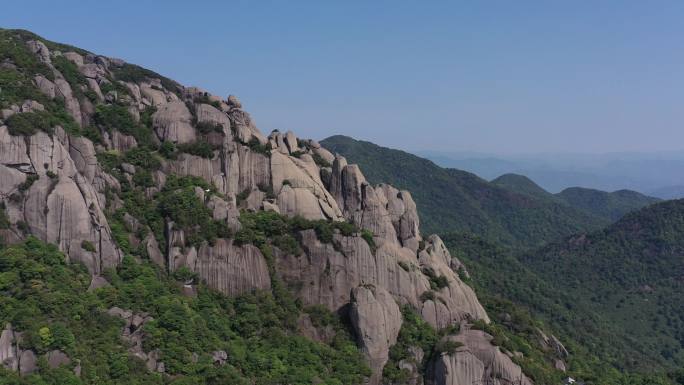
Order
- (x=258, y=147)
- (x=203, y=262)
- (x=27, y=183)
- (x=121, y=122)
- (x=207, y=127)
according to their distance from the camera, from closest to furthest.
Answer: (x=27, y=183) → (x=203, y=262) → (x=121, y=122) → (x=207, y=127) → (x=258, y=147)

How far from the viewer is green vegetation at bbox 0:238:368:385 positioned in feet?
109

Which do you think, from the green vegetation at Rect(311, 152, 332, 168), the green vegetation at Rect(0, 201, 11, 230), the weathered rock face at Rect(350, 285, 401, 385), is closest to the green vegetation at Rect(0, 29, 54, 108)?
the green vegetation at Rect(0, 201, 11, 230)

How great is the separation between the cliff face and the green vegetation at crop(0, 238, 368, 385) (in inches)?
72.9

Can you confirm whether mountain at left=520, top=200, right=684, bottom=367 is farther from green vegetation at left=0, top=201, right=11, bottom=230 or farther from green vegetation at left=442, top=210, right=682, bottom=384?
green vegetation at left=0, top=201, right=11, bottom=230

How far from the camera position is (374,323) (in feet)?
147

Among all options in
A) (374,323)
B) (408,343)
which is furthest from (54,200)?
(408,343)

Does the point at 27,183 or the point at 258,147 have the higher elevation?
the point at 258,147

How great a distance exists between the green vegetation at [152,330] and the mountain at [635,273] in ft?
205

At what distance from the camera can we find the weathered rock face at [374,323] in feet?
146

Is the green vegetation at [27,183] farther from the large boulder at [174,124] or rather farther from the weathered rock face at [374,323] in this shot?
the weathered rock face at [374,323]

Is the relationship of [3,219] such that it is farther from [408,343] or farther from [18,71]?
[408,343]

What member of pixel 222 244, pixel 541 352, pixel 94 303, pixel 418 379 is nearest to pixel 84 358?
pixel 94 303

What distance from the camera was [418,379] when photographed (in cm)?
4459

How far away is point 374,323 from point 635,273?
3684 inches
